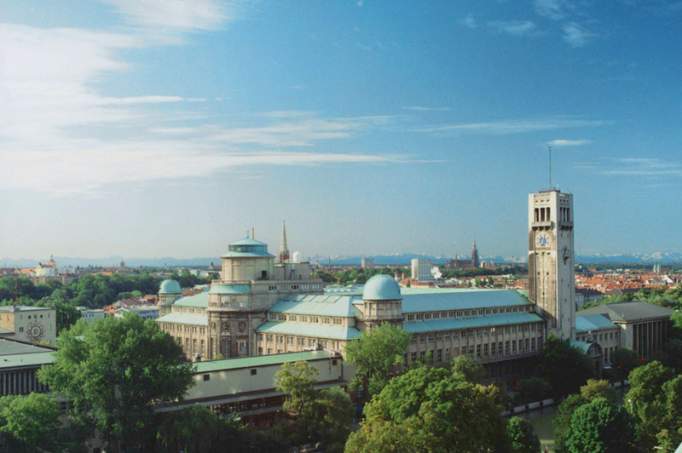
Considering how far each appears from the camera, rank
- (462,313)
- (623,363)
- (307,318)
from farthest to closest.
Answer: (623,363) → (462,313) → (307,318)

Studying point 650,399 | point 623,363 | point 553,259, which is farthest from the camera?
point 553,259

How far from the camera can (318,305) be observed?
95.4m

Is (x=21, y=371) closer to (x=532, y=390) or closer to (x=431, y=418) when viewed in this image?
(x=431, y=418)

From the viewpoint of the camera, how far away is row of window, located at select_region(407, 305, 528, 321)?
9575cm

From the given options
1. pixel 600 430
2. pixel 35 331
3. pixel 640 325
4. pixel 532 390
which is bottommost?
pixel 532 390

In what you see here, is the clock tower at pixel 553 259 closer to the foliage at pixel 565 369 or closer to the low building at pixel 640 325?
the low building at pixel 640 325

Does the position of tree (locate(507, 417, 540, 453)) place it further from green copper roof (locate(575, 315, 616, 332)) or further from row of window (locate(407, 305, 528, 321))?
green copper roof (locate(575, 315, 616, 332))

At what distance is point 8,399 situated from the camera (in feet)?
187

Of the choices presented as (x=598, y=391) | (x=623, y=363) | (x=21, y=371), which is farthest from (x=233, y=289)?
(x=623, y=363)

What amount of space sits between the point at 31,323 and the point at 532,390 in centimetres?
7387

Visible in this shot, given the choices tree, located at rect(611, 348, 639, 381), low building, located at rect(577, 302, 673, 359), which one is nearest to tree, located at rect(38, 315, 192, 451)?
tree, located at rect(611, 348, 639, 381)

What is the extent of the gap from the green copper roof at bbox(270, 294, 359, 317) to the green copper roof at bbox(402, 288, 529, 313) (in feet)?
23.8

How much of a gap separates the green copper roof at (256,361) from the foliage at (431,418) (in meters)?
20.6

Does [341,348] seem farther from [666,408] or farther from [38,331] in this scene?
[38,331]
